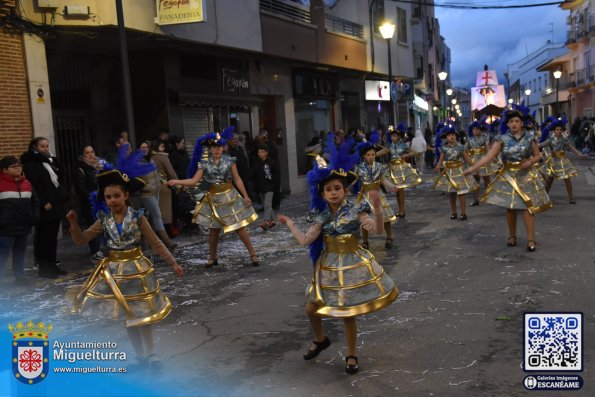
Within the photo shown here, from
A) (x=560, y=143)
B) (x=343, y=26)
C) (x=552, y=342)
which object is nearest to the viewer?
(x=552, y=342)

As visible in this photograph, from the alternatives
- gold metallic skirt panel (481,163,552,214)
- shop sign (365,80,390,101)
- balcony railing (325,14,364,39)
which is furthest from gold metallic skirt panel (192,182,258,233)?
shop sign (365,80,390,101)

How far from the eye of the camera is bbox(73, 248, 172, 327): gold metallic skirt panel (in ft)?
14.5

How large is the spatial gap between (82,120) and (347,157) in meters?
10.2

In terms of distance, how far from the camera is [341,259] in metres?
4.47

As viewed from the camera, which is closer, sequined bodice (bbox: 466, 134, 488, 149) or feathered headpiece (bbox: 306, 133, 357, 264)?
feathered headpiece (bbox: 306, 133, 357, 264)

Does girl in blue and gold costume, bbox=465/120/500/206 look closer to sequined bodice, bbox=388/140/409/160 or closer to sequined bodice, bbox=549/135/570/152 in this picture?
sequined bodice, bbox=549/135/570/152

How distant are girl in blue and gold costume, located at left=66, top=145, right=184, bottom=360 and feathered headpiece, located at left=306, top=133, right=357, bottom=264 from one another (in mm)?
1231

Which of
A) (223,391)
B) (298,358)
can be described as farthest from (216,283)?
(223,391)

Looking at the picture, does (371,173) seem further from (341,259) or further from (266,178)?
(341,259)

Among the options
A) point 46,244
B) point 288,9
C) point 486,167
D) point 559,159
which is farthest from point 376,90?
point 46,244

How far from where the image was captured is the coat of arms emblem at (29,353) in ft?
12.2

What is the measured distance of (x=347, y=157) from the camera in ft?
15.4

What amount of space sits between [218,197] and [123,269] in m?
3.98

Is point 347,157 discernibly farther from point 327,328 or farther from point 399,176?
point 399,176
